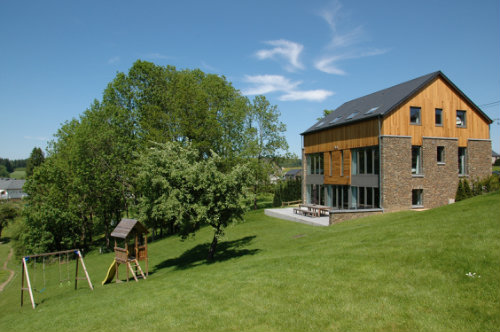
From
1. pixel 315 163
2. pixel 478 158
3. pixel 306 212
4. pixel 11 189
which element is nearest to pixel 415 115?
pixel 478 158

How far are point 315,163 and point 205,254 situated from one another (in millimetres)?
16176

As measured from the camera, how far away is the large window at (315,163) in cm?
3118

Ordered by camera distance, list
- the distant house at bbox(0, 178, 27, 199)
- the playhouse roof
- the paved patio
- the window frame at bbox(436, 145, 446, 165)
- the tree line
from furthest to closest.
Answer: the distant house at bbox(0, 178, 27, 199)
the tree line
the window frame at bbox(436, 145, 446, 165)
the paved patio
the playhouse roof

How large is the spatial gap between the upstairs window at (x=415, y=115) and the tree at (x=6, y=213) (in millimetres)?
51380

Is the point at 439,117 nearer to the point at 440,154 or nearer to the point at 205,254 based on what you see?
the point at 440,154

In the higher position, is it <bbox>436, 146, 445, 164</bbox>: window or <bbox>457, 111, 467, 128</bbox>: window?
<bbox>457, 111, 467, 128</bbox>: window

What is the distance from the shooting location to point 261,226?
81.1 feet

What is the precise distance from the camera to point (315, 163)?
3212cm

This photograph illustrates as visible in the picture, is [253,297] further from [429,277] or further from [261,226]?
[261,226]

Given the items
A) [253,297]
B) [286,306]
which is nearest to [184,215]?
[253,297]

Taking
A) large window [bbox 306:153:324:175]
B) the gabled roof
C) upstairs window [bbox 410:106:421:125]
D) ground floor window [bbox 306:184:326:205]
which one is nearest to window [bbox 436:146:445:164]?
upstairs window [bbox 410:106:421:125]

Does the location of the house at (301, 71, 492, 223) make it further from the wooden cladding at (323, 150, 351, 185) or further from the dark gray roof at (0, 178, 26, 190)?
the dark gray roof at (0, 178, 26, 190)

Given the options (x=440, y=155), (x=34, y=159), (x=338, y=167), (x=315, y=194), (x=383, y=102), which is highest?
(x=383, y=102)

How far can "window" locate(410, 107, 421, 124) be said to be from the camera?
2452 centimetres
